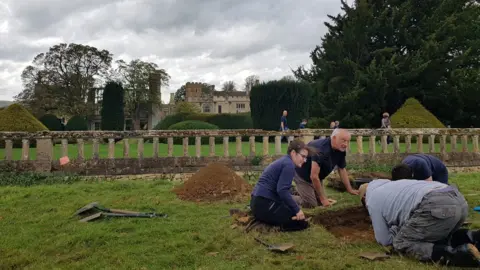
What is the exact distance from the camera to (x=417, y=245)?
3771 mm

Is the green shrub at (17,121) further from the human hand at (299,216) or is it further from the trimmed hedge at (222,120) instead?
the trimmed hedge at (222,120)

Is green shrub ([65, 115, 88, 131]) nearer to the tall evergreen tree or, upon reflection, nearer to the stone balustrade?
the tall evergreen tree

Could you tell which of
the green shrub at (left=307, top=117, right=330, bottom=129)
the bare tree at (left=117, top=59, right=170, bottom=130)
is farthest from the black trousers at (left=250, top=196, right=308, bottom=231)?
the bare tree at (left=117, top=59, right=170, bottom=130)

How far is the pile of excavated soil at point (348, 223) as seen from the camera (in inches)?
185

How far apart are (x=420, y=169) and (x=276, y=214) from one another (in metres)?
2.23

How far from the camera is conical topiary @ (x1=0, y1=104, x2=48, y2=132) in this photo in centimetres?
1332

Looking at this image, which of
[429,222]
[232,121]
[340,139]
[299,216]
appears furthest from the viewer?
[232,121]

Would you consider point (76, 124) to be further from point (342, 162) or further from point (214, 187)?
point (342, 162)

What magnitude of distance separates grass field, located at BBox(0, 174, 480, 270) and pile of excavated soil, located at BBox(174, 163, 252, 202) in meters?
0.47

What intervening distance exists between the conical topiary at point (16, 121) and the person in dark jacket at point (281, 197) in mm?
11853

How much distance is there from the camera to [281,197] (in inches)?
188

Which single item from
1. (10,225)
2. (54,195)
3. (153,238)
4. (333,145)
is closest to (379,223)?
(333,145)

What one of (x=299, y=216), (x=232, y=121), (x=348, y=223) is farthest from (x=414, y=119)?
(x=232, y=121)

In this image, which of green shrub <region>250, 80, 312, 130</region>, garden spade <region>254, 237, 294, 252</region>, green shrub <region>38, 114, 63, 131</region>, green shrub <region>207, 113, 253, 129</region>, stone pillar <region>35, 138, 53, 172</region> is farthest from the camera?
green shrub <region>38, 114, 63, 131</region>
